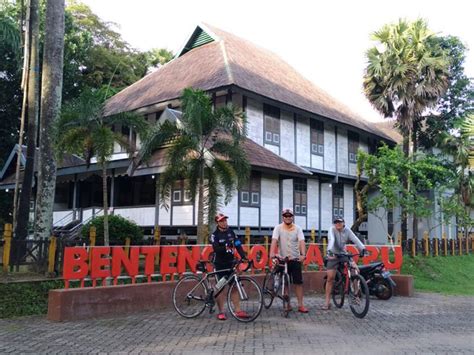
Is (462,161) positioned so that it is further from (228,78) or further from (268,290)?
(268,290)

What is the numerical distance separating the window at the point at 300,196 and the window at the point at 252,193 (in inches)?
116

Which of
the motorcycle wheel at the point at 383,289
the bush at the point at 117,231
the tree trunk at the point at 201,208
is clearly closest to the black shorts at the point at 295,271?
the motorcycle wheel at the point at 383,289

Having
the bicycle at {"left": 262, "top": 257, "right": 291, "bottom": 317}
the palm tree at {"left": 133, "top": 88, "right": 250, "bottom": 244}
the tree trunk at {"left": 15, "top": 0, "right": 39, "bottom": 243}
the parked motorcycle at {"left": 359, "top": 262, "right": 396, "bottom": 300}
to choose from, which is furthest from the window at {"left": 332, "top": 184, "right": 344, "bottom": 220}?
the bicycle at {"left": 262, "top": 257, "right": 291, "bottom": 317}

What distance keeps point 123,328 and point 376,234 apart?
856 inches

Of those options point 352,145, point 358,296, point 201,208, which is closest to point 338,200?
point 352,145

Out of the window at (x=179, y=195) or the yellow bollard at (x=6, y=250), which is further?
the window at (x=179, y=195)

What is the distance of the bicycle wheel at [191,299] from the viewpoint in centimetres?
827

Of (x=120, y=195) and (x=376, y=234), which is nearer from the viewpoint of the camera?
(x=120, y=195)

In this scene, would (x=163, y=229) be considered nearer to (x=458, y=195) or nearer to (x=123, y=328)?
(x=123, y=328)

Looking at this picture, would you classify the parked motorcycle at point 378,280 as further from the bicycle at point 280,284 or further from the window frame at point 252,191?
the window frame at point 252,191

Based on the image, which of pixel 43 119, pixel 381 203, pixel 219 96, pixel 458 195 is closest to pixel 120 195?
pixel 219 96

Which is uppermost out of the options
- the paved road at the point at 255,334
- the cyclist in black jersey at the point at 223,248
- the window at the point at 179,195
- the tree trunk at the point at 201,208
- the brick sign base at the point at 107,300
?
the window at the point at 179,195

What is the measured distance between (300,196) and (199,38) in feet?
31.8

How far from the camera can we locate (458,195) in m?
24.9
